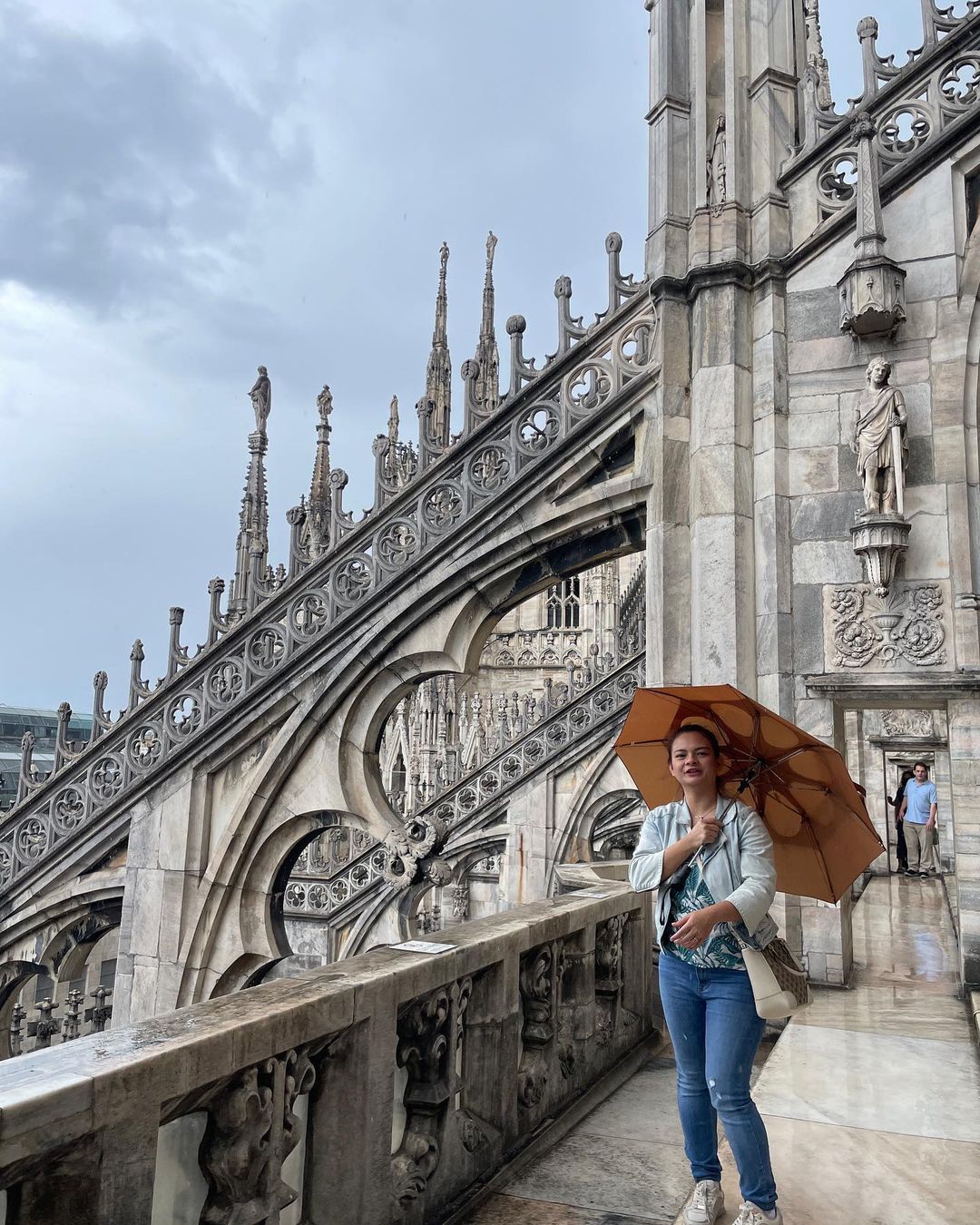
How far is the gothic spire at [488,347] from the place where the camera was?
3512 centimetres

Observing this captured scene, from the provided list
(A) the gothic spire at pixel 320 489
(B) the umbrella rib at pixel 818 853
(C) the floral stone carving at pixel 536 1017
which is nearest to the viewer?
(B) the umbrella rib at pixel 818 853

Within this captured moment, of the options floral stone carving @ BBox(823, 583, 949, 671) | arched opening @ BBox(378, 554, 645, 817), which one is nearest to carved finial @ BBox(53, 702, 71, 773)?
floral stone carving @ BBox(823, 583, 949, 671)

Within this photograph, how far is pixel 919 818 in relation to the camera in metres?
13.0

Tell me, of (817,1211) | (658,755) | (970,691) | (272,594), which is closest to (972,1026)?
(970,691)

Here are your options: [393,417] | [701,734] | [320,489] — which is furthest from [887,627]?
[393,417]

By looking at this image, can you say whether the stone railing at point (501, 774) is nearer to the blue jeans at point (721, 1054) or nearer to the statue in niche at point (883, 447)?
the statue in niche at point (883, 447)

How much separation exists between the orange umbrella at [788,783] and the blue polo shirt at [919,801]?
10367 mm

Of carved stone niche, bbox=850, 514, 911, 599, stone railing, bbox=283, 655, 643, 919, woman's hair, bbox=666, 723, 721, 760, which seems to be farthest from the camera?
stone railing, bbox=283, 655, 643, 919

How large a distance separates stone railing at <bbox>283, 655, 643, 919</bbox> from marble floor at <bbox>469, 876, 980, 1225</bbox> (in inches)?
428

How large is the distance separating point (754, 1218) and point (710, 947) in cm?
72

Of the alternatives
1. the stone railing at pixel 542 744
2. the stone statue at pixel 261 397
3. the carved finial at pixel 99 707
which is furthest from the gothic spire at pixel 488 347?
the carved finial at pixel 99 707

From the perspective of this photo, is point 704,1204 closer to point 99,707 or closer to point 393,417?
point 99,707

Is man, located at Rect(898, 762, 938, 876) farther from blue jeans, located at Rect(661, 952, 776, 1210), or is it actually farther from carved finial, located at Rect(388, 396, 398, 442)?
carved finial, located at Rect(388, 396, 398, 442)

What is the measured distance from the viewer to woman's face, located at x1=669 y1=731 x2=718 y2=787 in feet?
8.91
